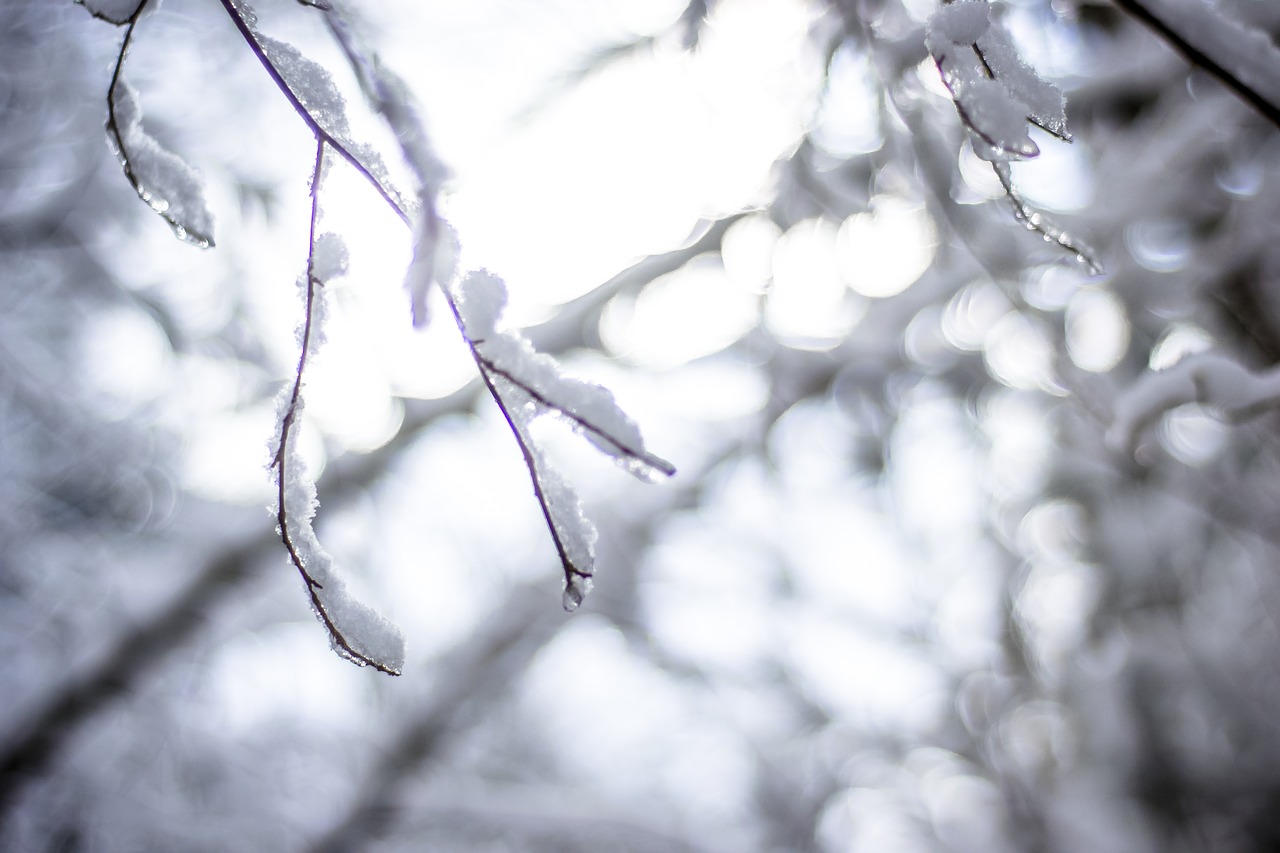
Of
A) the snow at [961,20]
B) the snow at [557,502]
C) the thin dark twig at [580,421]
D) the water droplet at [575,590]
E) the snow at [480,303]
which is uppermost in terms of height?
the snow at [961,20]

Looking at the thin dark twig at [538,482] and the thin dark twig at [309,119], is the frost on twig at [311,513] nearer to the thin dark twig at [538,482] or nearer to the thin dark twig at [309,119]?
the thin dark twig at [309,119]

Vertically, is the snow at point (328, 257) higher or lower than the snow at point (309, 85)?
lower

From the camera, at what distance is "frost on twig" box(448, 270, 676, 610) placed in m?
0.50

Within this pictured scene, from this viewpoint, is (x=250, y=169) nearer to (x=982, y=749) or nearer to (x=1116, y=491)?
(x=982, y=749)

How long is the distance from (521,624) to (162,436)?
6.73ft

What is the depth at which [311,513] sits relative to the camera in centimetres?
62

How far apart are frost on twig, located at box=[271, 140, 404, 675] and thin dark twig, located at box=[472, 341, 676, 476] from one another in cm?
17

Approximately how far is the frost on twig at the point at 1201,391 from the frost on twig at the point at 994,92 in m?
0.44

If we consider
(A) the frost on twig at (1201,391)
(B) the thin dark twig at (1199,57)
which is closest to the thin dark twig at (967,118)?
(B) the thin dark twig at (1199,57)

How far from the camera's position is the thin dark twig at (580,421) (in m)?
0.49

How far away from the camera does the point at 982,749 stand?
355cm

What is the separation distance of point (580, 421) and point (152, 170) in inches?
18.4

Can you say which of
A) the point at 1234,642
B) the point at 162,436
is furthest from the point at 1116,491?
the point at 162,436

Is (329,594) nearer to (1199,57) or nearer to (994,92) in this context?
(994,92)
